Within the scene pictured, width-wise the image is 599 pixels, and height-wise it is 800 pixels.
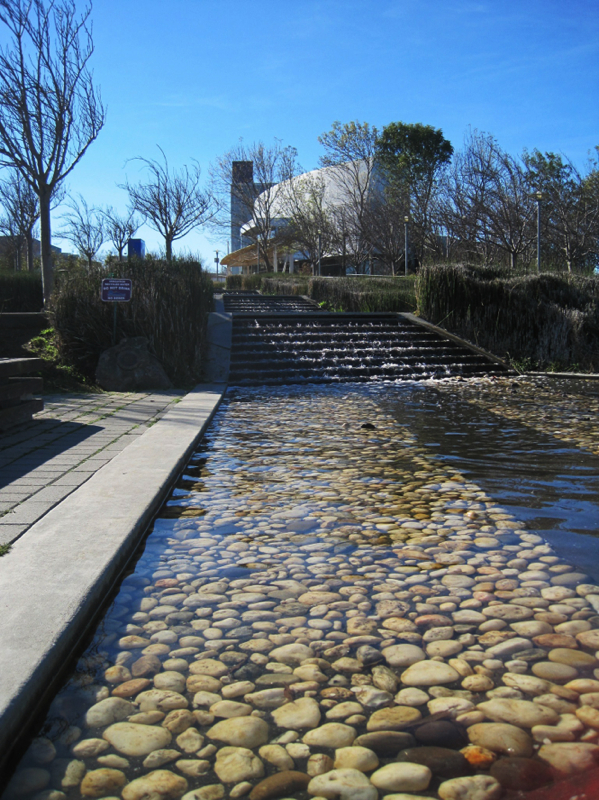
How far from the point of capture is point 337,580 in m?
2.84

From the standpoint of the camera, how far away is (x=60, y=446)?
5.34 m

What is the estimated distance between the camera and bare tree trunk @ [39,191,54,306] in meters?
15.1

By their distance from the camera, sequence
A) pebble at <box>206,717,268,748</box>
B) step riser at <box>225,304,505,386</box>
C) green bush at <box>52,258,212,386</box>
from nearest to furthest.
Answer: pebble at <box>206,717,268,748</box> < green bush at <box>52,258,212,386</box> < step riser at <box>225,304,505,386</box>

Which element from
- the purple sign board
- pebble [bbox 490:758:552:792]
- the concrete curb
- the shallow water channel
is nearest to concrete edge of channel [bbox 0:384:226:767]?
the shallow water channel

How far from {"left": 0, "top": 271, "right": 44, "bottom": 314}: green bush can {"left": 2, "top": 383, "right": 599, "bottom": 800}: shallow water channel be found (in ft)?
48.7

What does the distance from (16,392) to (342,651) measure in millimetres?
4871

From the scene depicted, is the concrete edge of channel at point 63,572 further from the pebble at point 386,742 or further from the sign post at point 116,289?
the sign post at point 116,289

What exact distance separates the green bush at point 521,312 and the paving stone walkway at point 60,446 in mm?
8160

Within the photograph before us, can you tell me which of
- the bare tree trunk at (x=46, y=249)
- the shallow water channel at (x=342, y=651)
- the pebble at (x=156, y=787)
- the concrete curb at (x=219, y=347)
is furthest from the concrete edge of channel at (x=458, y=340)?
the pebble at (x=156, y=787)

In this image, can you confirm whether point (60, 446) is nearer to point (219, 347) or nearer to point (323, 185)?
point (219, 347)

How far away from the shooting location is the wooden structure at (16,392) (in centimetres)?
582

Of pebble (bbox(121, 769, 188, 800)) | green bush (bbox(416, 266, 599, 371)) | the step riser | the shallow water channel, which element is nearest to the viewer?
pebble (bbox(121, 769, 188, 800))

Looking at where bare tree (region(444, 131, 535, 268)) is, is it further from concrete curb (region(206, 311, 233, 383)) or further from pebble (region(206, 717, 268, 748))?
pebble (region(206, 717, 268, 748))

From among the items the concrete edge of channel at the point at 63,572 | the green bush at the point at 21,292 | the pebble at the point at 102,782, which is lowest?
the pebble at the point at 102,782
